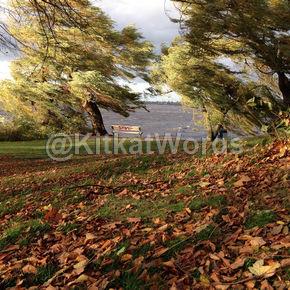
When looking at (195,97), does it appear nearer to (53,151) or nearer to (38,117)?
(53,151)

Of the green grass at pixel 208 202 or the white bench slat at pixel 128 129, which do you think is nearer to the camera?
the green grass at pixel 208 202

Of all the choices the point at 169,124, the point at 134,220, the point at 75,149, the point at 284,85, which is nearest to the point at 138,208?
the point at 134,220

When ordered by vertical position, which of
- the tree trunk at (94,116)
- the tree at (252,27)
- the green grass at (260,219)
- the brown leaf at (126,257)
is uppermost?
the tree at (252,27)

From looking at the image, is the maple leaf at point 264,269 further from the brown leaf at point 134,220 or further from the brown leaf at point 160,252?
the brown leaf at point 134,220

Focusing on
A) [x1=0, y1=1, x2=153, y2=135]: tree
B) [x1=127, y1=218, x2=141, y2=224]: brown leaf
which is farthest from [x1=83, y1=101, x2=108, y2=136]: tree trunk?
[x1=127, y1=218, x2=141, y2=224]: brown leaf

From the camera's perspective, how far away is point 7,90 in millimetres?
28672

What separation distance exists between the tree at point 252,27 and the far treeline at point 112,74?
0.07 metres

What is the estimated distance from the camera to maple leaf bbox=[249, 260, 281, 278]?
3.87m

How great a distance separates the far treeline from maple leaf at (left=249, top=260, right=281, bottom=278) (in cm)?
1329

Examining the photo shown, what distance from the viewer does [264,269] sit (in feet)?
12.9

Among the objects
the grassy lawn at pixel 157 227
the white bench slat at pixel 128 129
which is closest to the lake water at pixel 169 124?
the white bench slat at pixel 128 129

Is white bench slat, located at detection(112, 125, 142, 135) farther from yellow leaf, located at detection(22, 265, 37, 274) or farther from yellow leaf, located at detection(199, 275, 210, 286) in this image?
yellow leaf, located at detection(199, 275, 210, 286)

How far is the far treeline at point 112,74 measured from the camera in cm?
1953

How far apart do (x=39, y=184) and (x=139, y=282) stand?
7494 mm
